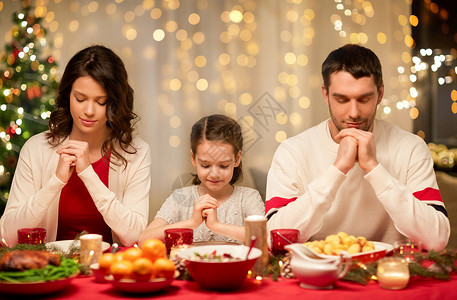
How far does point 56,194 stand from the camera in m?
2.31

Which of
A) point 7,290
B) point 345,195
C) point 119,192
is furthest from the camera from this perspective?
point 119,192

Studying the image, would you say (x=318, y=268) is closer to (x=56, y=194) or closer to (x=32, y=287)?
(x=32, y=287)

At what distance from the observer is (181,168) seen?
3904mm

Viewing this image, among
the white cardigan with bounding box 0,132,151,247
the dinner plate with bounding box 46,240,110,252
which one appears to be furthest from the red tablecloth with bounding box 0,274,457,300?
the white cardigan with bounding box 0,132,151,247

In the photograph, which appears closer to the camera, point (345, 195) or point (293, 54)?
point (345, 195)

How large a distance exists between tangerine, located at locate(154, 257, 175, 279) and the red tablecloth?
50 millimetres

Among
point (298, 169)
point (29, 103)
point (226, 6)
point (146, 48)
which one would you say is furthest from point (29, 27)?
point (298, 169)

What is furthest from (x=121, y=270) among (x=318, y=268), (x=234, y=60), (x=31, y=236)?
(x=234, y=60)

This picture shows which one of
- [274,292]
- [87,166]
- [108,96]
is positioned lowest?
[274,292]

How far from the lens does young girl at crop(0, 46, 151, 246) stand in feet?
7.60

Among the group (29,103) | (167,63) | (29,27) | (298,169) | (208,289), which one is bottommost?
(208,289)

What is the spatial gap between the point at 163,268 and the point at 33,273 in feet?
1.10

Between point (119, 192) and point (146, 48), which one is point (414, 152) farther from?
point (146, 48)

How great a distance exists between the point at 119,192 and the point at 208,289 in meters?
1.23
